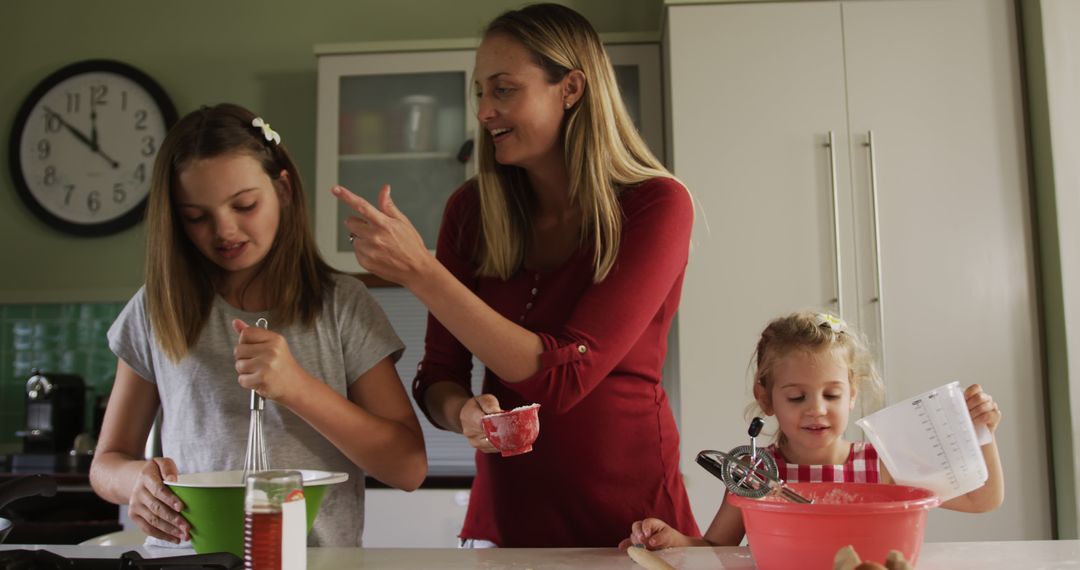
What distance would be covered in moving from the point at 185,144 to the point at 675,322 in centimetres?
150

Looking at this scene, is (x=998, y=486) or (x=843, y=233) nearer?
(x=998, y=486)

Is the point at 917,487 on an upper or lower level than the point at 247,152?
lower

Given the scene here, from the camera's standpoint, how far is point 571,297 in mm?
1267

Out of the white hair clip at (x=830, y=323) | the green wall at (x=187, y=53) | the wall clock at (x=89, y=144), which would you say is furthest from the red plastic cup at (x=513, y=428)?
the wall clock at (x=89, y=144)

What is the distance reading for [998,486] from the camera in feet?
3.79

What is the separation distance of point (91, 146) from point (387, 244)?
2380mm

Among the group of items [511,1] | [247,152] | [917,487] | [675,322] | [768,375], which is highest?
[511,1]

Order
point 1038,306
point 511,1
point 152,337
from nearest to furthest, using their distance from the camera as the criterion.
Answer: point 152,337 < point 1038,306 < point 511,1

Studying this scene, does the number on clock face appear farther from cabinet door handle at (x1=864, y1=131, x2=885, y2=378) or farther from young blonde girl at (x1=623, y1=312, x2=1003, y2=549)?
young blonde girl at (x1=623, y1=312, x2=1003, y2=549)

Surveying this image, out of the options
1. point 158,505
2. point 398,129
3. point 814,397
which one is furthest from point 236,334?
point 398,129

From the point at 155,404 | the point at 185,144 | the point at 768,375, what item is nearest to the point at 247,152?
the point at 185,144

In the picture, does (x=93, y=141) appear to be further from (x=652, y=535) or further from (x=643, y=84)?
(x=652, y=535)

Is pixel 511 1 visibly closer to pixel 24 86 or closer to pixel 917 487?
pixel 24 86

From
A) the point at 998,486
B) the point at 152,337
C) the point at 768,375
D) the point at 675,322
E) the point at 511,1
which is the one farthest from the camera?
the point at 511,1
